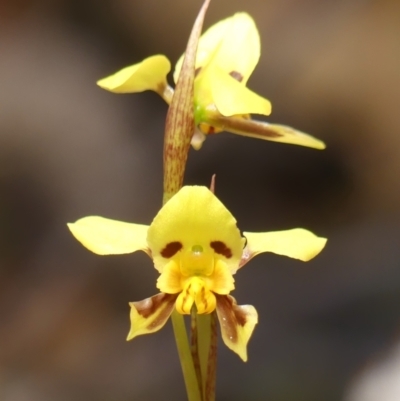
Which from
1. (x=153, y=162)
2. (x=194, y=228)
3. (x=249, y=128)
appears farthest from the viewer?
(x=153, y=162)

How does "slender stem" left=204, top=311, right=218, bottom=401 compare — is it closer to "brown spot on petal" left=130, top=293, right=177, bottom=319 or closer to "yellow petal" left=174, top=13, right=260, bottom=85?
"brown spot on petal" left=130, top=293, right=177, bottom=319

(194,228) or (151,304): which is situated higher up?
(194,228)

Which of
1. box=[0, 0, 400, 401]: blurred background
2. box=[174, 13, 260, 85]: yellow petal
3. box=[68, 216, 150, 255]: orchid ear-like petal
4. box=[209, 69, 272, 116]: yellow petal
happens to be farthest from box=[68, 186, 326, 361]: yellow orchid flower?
box=[0, 0, 400, 401]: blurred background

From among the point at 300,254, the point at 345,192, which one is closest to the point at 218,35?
the point at 300,254

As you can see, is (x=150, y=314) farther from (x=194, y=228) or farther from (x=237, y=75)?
(x=237, y=75)

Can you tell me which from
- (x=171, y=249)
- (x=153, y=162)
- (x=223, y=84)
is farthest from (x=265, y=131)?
(x=153, y=162)

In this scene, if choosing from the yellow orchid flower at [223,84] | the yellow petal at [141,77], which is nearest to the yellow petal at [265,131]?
the yellow orchid flower at [223,84]

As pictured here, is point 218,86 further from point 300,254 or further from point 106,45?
point 106,45
